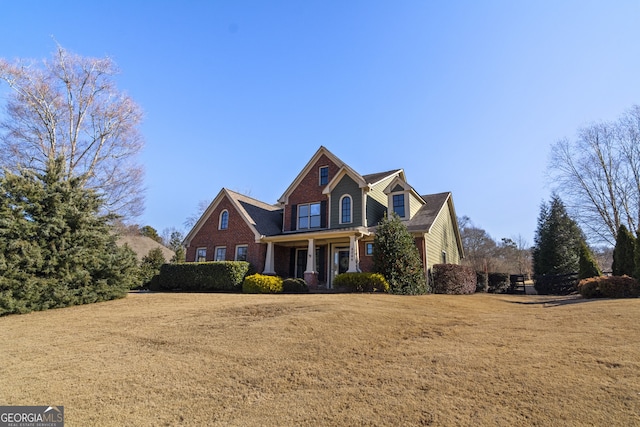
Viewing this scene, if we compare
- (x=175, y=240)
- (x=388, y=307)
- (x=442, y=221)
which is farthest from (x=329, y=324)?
(x=175, y=240)

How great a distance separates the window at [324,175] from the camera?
21570 mm

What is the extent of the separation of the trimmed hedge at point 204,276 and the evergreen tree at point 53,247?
5272 millimetres

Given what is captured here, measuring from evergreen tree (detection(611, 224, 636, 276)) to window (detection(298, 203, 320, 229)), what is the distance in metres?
17.0

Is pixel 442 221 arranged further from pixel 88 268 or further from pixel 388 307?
pixel 88 268

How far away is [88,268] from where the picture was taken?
12430 millimetres

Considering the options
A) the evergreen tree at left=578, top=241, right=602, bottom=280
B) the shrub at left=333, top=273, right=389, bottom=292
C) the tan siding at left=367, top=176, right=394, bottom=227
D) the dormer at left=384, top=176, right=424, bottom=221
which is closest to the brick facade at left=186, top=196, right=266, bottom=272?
the shrub at left=333, top=273, right=389, bottom=292

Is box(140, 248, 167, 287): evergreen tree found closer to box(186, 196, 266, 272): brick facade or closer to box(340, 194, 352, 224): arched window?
box(186, 196, 266, 272): brick facade

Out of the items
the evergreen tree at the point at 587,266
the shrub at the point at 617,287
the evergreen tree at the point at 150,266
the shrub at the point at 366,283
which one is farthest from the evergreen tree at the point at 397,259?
the evergreen tree at the point at 150,266

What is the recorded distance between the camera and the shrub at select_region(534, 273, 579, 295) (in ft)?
71.6

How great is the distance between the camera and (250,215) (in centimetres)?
2238

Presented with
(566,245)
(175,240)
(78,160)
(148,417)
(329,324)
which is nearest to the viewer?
(148,417)

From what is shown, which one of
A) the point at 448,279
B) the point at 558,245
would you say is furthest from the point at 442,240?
the point at 558,245

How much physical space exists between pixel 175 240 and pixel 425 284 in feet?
161

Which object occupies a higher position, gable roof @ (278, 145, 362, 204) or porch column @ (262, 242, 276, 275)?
gable roof @ (278, 145, 362, 204)
